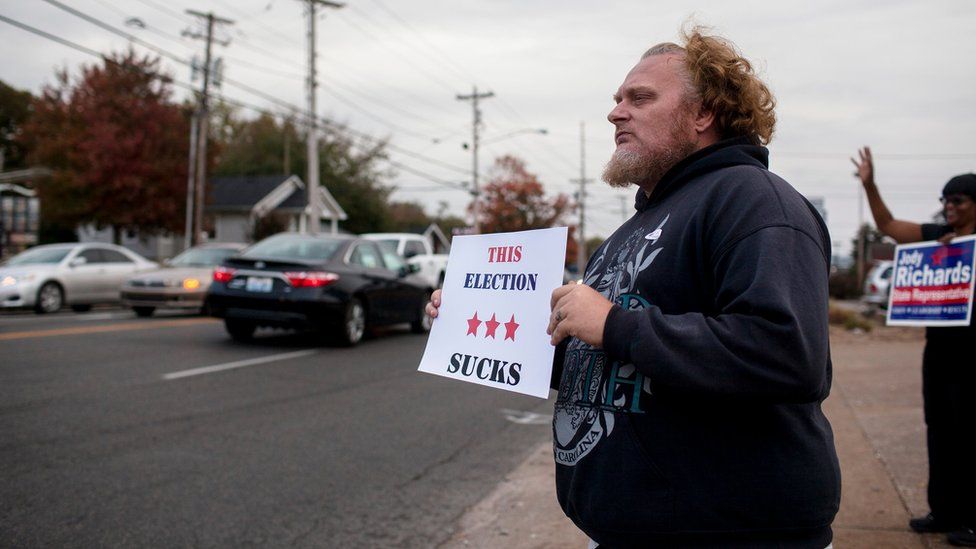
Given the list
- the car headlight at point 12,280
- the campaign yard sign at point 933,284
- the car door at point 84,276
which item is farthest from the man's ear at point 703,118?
the car door at point 84,276

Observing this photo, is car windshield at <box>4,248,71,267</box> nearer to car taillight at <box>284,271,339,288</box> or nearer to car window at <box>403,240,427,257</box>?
car window at <box>403,240,427,257</box>

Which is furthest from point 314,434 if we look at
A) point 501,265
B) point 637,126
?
point 637,126

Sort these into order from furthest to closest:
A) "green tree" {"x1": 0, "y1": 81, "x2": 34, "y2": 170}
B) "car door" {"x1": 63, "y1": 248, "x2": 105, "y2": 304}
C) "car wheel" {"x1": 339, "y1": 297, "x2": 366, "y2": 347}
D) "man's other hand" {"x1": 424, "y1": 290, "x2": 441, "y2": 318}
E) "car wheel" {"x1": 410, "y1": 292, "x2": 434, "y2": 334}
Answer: "green tree" {"x1": 0, "y1": 81, "x2": 34, "y2": 170} < "car door" {"x1": 63, "y1": 248, "x2": 105, "y2": 304} < "car wheel" {"x1": 410, "y1": 292, "x2": 434, "y2": 334} < "car wheel" {"x1": 339, "y1": 297, "x2": 366, "y2": 347} < "man's other hand" {"x1": 424, "y1": 290, "x2": 441, "y2": 318}

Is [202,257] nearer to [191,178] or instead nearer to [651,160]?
[651,160]

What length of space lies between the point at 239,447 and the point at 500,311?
403 centimetres

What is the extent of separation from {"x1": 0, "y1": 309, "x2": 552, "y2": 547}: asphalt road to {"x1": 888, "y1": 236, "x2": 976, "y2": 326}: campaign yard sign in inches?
109

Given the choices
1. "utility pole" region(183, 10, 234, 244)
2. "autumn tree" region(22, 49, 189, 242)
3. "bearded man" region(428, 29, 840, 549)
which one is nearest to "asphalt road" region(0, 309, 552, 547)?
"bearded man" region(428, 29, 840, 549)

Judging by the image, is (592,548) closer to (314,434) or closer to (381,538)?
(381,538)

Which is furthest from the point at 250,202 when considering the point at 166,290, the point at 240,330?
the point at 240,330

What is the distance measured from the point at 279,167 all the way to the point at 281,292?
55.5 metres

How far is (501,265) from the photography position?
93.6 inches

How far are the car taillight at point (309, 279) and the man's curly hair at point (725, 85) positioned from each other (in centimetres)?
929

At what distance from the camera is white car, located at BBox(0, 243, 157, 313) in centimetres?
1597

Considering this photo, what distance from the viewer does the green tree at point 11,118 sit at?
203 ft
